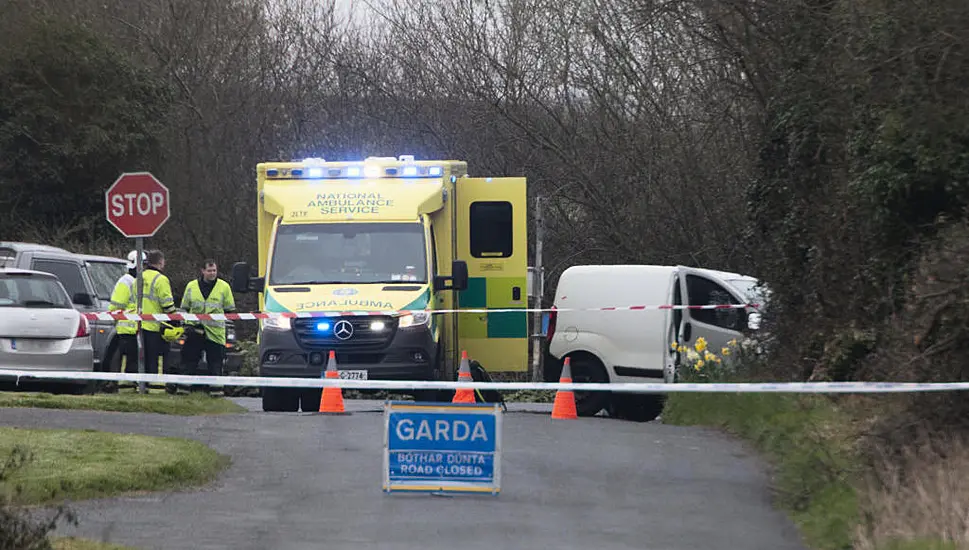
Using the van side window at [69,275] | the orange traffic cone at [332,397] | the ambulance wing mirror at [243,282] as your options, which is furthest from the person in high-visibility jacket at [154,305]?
A: the orange traffic cone at [332,397]

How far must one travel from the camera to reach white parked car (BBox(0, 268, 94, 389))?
18203 mm

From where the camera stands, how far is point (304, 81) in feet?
123

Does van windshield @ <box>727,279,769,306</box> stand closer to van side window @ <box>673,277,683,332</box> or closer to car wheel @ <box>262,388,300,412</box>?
van side window @ <box>673,277,683,332</box>

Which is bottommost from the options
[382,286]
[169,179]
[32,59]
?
[382,286]

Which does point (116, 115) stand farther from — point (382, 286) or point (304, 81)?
point (382, 286)

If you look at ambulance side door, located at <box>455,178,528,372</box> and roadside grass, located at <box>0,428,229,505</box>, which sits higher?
ambulance side door, located at <box>455,178,528,372</box>

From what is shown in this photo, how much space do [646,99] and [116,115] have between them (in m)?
12.9

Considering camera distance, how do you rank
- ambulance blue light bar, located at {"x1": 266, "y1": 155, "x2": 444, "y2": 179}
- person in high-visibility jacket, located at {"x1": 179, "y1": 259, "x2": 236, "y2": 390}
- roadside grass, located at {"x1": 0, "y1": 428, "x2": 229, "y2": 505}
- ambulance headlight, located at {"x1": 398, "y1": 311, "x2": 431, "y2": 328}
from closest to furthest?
roadside grass, located at {"x1": 0, "y1": 428, "x2": 229, "y2": 505} → ambulance headlight, located at {"x1": 398, "y1": 311, "x2": 431, "y2": 328} → ambulance blue light bar, located at {"x1": 266, "y1": 155, "x2": 444, "y2": 179} → person in high-visibility jacket, located at {"x1": 179, "y1": 259, "x2": 236, "y2": 390}

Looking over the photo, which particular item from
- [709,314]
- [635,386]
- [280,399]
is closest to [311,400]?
[280,399]

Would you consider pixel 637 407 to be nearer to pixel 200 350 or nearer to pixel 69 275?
pixel 200 350

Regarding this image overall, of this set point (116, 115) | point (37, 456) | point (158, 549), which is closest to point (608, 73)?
point (116, 115)

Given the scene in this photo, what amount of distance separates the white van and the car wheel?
2920 millimetres

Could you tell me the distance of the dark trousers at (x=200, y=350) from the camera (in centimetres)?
1989

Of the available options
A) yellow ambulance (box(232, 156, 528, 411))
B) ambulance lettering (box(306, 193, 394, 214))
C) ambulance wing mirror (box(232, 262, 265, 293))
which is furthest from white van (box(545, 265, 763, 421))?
ambulance wing mirror (box(232, 262, 265, 293))
